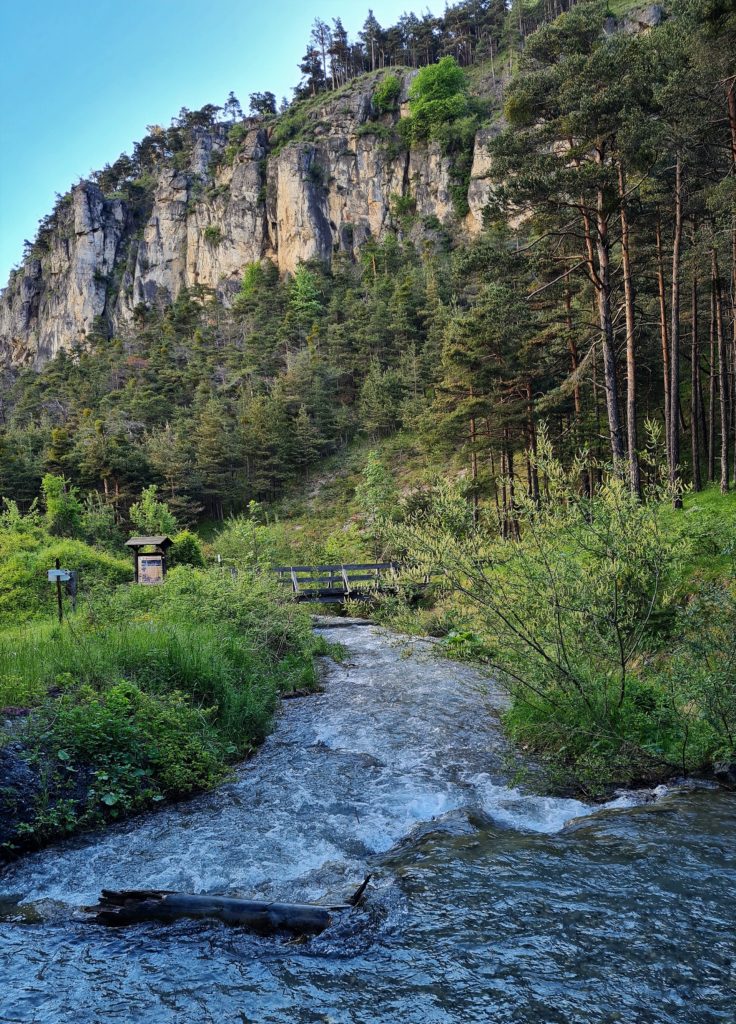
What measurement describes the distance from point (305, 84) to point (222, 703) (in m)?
116

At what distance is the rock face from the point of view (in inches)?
2975

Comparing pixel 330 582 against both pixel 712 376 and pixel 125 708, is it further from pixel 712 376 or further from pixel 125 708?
pixel 712 376

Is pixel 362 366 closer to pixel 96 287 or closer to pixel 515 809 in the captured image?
pixel 515 809

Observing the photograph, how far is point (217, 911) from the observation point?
419 cm

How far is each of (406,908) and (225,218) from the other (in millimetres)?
94758

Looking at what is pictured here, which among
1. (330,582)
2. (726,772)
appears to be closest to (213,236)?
(330,582)

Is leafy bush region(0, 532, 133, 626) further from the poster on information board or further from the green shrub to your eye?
the green shrub

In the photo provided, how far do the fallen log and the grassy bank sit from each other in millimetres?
1697

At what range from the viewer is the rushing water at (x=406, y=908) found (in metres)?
3.29

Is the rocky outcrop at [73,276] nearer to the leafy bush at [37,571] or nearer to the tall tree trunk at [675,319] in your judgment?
the leafy bush at [37,571]

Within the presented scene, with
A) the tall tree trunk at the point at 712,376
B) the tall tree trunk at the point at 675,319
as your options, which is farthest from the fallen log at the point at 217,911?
the tall tree trunk at the point at 712,376

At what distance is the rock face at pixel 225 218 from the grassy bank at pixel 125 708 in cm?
6166

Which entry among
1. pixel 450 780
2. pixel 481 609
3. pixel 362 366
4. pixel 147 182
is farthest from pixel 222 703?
pixel 147 182

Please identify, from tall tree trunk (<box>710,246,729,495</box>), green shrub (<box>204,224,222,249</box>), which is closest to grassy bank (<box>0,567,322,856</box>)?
tall tree trunk (<box>710,246,729,495</box>)
